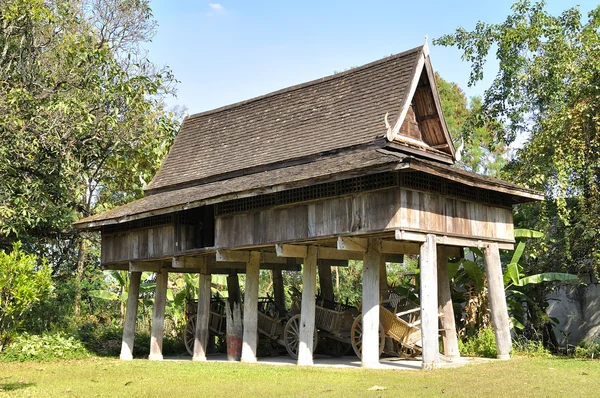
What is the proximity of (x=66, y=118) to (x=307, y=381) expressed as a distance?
12.5 meters

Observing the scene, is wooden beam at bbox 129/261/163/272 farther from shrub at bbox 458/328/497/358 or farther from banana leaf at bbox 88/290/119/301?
shrub at bbox 458/328/497/358

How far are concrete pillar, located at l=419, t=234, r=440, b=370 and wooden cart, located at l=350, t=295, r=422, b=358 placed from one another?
6.23ft

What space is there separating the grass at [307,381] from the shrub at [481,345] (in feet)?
2.82

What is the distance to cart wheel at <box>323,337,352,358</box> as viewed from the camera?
19.8m

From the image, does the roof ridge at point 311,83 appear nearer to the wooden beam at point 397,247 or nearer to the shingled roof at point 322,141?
the shingled roof at point 322,141

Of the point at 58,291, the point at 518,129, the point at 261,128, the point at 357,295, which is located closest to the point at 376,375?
the point at 261,128

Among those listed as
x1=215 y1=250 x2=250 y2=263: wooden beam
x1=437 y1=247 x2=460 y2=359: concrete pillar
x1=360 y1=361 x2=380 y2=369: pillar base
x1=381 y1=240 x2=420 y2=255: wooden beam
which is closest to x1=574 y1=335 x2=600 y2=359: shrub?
x1=437 y1=247 x2=460 y2=359: concrete pillar

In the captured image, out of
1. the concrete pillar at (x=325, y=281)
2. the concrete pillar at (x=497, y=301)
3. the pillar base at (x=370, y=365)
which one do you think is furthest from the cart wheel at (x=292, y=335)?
the concrete pillar at (x=497, y=301)

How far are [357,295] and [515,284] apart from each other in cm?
1173

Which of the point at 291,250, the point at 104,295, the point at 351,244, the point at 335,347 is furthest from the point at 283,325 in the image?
the point at 104,295

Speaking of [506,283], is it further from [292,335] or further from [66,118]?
[66,118]

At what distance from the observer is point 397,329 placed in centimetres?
1658

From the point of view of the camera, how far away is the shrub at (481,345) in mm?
17188

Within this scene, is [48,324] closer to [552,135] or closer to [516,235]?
[516,235]
